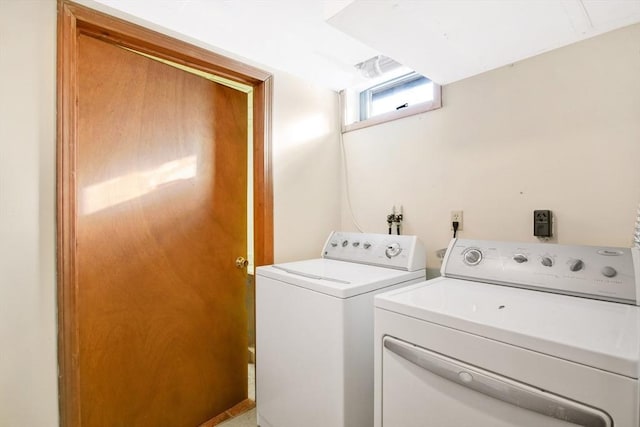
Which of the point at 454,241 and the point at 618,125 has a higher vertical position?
the point at 618,125

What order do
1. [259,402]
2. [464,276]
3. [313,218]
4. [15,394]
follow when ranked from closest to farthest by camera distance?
[15,394] → [464,276] → [259,402] → [313,218]

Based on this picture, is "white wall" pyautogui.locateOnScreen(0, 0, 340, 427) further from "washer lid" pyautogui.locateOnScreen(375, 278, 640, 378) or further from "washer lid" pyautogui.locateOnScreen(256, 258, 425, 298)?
"washer lid" pyautogui.locateOnScreen(375, 278, 640, 378)

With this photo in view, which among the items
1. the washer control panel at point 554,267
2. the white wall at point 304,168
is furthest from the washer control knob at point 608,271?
the white wall at point 304,168

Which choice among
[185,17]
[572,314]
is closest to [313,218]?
[185,17]

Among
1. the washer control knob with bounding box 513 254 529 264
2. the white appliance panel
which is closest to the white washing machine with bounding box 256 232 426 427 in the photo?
the white appliance panel

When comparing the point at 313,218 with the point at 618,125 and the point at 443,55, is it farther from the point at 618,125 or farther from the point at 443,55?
the point at 618,125

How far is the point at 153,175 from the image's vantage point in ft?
5.17

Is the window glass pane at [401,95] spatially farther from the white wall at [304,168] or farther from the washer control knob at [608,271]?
the washer control knob at [608,271]

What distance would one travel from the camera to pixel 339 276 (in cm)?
142

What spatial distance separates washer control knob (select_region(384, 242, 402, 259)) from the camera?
161 centimetres

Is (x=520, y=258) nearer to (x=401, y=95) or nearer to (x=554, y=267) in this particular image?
(x=554, y=267)

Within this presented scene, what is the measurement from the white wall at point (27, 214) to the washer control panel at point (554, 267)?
169cm

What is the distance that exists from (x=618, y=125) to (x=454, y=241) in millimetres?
784

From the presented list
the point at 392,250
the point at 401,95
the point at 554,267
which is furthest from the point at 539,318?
the point at 401,95
